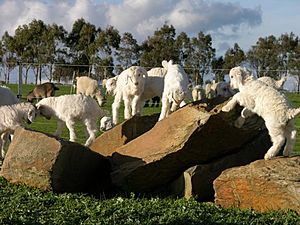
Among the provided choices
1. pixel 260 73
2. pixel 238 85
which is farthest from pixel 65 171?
pixel 260 73

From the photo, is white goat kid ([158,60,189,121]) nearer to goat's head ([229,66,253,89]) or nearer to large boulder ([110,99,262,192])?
large boulder ([110,99,262,192])

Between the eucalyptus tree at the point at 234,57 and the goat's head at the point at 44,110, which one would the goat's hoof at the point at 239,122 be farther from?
the eucalyptus tree at the point at 234,57

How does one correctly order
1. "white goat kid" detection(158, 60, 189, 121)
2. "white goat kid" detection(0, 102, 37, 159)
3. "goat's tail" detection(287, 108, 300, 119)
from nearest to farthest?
"goat's tail" detection(287, 108, 300, 119), "white goat kid" detection(158, 60, 189, 121), "white goat kid" detection(0, 102, 37, 159)

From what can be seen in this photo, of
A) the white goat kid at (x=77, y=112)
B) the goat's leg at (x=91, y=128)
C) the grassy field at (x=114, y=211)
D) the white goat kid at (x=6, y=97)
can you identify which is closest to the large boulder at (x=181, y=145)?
the grassy field at (x=114, y=211)

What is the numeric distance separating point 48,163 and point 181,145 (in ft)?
8.11

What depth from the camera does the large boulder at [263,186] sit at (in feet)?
31.3

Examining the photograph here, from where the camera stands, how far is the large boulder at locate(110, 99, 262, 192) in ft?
35.9

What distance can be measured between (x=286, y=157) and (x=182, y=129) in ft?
6.79

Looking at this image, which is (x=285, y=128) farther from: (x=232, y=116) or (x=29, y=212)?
(x=29, y=212)

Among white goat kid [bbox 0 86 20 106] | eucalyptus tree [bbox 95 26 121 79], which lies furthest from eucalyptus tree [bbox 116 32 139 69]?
white goat kid [bbox 0 86 20 106]

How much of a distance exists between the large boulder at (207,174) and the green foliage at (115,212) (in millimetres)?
483

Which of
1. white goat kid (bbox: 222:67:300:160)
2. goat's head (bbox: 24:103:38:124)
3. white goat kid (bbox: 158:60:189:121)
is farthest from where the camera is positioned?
goat's head (bbox: 24:103:38:124)

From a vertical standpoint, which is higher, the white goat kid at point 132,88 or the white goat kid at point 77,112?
the white goat kid at point 132,88

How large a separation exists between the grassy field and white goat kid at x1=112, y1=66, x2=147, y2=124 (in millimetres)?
4442
